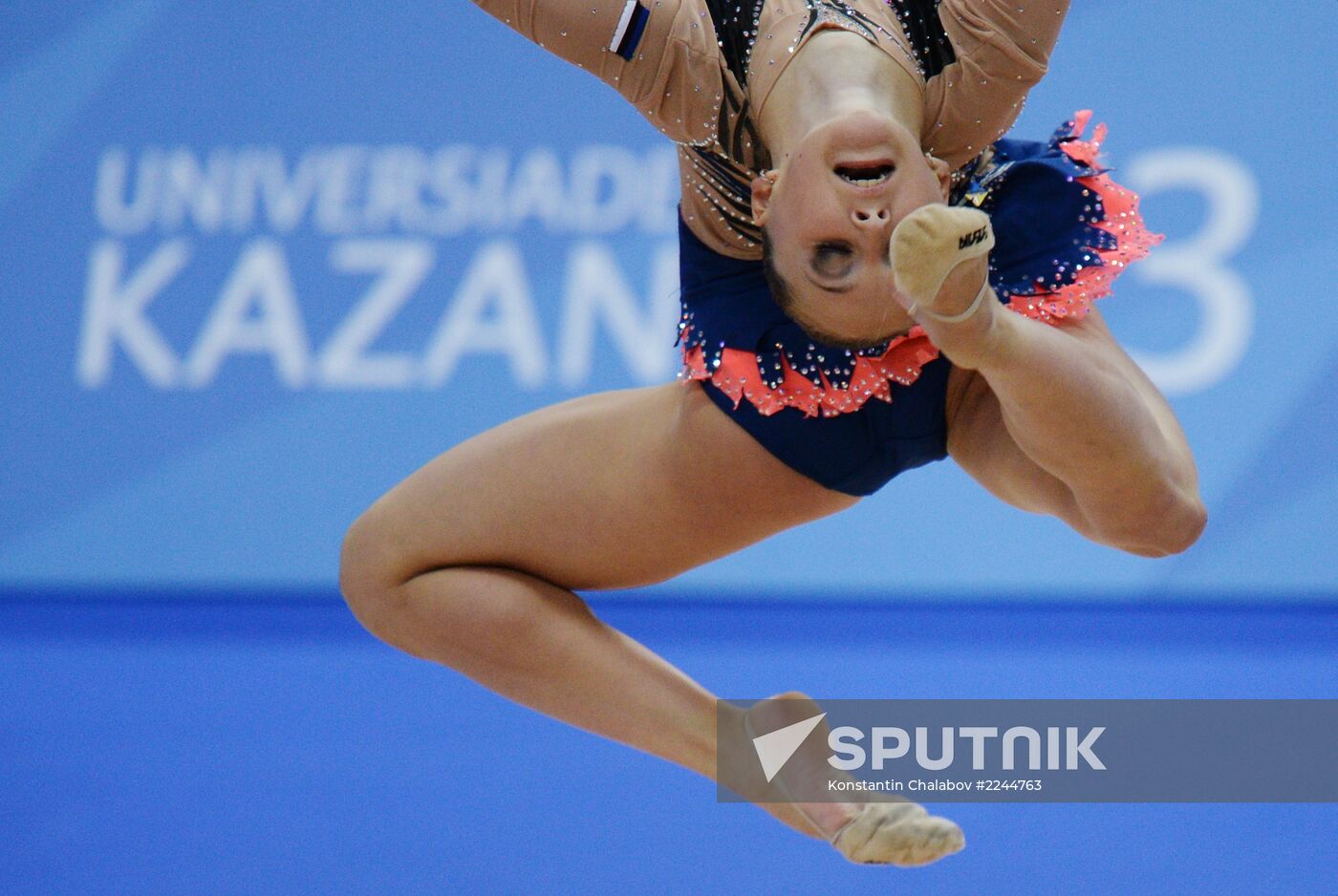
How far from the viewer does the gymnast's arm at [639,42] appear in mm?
1533

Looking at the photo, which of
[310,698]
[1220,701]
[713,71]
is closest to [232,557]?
[310,698]

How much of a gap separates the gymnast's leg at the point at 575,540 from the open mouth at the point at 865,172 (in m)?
0.45

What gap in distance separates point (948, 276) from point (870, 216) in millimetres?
136

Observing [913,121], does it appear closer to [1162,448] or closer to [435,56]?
[1162,448]

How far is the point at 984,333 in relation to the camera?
1383mm

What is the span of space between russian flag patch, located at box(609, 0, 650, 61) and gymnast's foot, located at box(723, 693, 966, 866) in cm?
84

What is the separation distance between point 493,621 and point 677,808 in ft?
3.46

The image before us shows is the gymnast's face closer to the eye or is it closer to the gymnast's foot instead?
the eye

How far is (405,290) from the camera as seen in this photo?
4.19 meters
